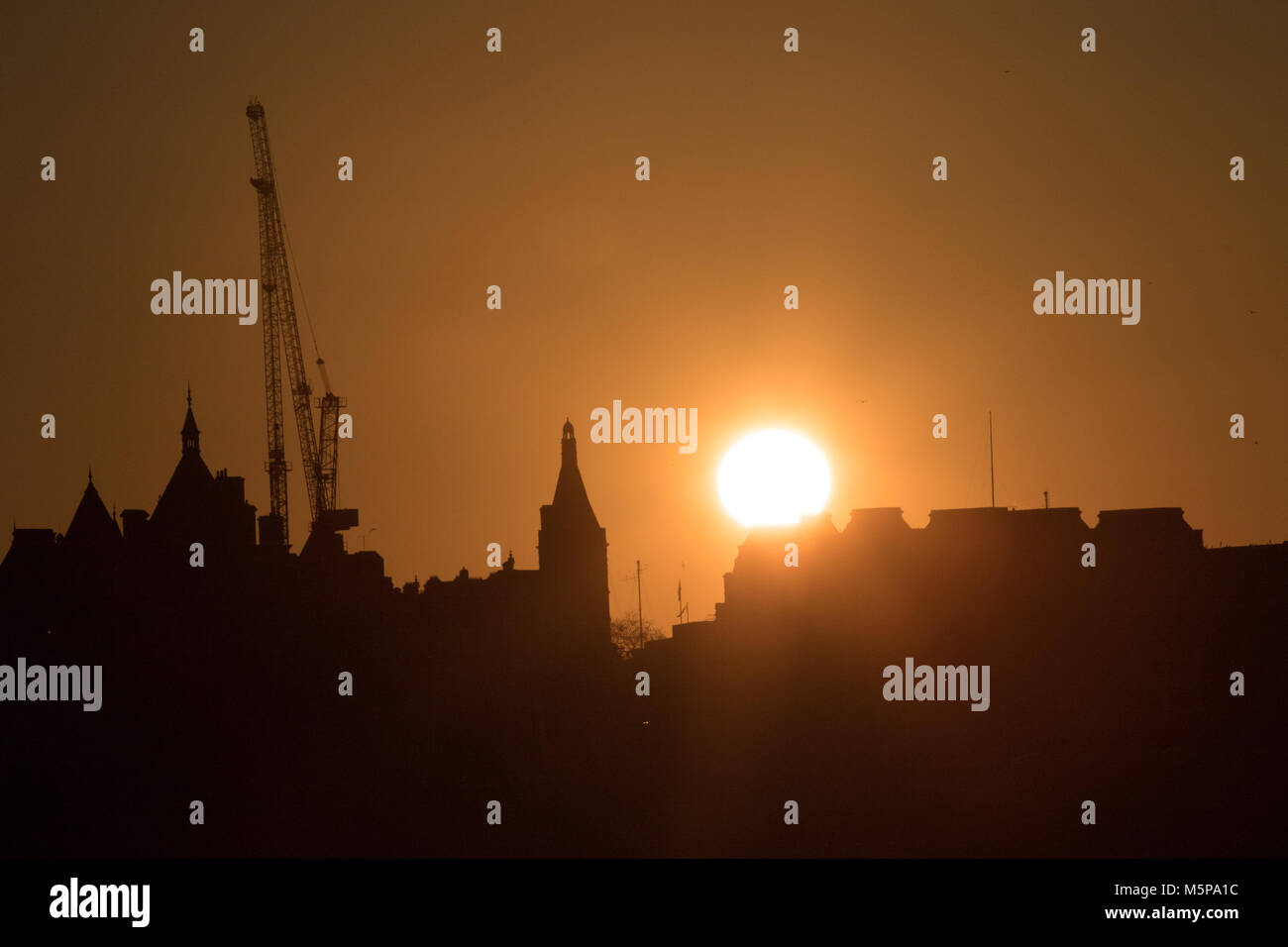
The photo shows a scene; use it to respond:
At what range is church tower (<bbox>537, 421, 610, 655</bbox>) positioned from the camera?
10944cm

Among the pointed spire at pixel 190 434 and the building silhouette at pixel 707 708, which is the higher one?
the pointed spire at pixel 190 434

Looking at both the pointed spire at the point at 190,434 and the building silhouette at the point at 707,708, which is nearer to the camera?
the building silhouette at the point at 707,708

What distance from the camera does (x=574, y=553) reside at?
11531cm

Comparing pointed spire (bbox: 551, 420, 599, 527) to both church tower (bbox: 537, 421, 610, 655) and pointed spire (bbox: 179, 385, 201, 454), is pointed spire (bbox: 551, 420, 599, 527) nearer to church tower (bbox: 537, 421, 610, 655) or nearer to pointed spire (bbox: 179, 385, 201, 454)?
church tower (bbox: 537, 421, 610, 655)

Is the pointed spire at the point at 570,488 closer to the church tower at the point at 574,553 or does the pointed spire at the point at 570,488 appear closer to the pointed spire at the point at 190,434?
the church tower at the point at 574,553

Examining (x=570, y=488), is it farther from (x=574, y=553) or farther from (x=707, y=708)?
(x=707, y=708)

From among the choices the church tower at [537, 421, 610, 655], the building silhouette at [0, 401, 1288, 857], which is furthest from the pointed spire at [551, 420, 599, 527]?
the building silhouette at [0, 401, 1288, 857]

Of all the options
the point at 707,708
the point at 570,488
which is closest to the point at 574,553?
the point at 570,488

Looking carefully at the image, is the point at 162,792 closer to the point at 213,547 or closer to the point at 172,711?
Result: the point at 172,711

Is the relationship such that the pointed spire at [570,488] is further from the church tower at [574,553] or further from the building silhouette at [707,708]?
the building silhouette at [707,708]

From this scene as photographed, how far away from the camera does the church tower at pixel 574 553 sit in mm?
109438

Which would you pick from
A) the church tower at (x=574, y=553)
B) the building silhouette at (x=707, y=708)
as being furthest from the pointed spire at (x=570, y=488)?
the building silhouette at (x=707, y=708)

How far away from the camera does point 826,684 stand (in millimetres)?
76812
